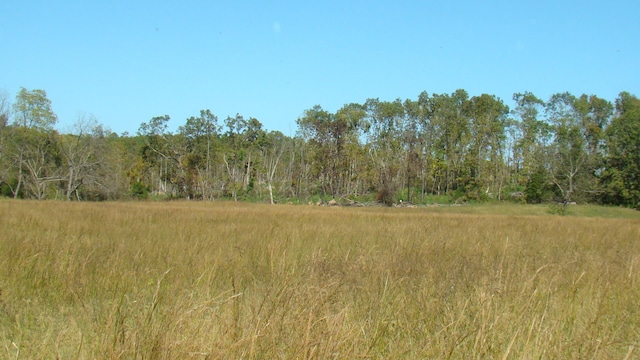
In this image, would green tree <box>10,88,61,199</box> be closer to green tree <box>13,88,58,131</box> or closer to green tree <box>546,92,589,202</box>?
green tree <box>13,88,58,131</box>

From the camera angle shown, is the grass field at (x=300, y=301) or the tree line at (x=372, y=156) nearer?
the grass field at (x=300, y=301)

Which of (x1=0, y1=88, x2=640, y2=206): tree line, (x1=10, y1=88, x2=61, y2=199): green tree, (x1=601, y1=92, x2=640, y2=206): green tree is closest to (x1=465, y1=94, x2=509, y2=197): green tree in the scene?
(x1=0, y1=88, x2=640, y2=206): tree line

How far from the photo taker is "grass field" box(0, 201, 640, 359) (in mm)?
2254

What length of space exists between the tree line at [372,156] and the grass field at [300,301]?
37.5m

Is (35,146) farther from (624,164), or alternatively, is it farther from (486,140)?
(624,164)

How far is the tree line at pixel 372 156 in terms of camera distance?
138ft

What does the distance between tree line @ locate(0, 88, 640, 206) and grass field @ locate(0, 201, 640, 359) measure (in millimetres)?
37545

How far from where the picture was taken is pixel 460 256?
600cm

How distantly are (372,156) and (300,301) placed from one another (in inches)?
2091

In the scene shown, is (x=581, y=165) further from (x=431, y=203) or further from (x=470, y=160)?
(x=431, y=203)

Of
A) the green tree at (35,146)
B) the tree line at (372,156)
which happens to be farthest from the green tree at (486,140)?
the green tree at (35,146)

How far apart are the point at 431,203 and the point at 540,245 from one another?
43.7 metres

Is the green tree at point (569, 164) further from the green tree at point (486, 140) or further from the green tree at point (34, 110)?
the green tree at point (34, 110)

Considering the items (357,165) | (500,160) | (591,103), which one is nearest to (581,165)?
(500,160)
